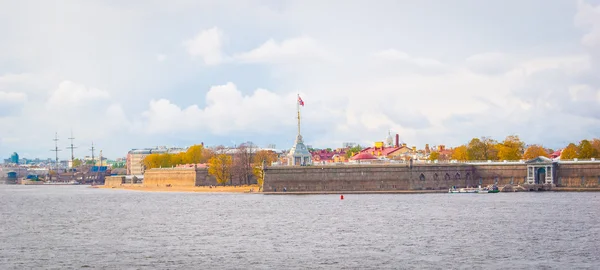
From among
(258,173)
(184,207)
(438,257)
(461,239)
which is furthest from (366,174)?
(438,257)

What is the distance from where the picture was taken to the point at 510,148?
4722 inches

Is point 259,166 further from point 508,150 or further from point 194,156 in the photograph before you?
point 194,156

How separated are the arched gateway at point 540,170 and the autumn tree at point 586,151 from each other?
15.0 meters

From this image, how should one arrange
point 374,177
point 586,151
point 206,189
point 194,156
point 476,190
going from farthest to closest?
point 194,156, point 206,189, point 586,151, point 374,177, point 476,190

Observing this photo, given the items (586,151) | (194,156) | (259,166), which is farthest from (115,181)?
(586,151)

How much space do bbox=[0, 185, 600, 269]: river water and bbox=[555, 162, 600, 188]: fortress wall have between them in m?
18.0

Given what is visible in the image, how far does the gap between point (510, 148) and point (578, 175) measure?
64.8ft

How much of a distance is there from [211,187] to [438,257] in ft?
281

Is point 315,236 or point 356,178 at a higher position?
point 356,178

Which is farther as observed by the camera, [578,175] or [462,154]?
[462,154]

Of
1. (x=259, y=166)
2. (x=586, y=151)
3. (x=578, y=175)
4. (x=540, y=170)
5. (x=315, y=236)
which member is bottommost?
(x=315, y=236)

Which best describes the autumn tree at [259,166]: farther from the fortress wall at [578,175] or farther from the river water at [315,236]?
the fortress wall at [578,175]

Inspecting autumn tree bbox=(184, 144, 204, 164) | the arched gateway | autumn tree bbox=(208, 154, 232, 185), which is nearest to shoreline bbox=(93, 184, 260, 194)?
autumn tree bbox=(208, 154, 232, 185)

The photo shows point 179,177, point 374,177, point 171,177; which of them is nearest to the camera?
point 374,177
